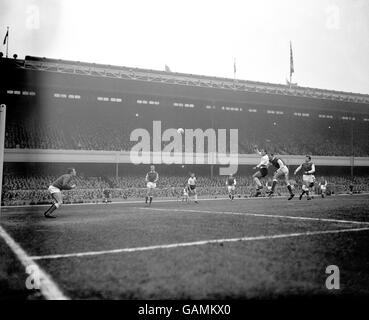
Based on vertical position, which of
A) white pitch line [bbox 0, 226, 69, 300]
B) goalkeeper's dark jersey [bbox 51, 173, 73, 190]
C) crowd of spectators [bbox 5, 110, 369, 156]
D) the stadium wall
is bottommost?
white pitch line [bbox 0, 226, 69, 300]

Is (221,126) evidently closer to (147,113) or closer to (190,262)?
(147,113)

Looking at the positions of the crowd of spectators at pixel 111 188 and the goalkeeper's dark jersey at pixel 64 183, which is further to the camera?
the crowd of spectators at pixel 111 188

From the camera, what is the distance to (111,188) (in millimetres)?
29641

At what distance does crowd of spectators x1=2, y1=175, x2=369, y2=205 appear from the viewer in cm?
2430

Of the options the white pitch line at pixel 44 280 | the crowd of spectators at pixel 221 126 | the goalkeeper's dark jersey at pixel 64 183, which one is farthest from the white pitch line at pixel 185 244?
the crowd of spectators at pixel 221 126

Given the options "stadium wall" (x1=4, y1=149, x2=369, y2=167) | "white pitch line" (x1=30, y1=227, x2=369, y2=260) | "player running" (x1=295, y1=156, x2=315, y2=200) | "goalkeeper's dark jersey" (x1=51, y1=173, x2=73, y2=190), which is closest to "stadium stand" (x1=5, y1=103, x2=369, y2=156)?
"stadium wall" (x1=4, y1=149, x2=369, y2=167)

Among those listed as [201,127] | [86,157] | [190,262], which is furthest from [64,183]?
[201,127]

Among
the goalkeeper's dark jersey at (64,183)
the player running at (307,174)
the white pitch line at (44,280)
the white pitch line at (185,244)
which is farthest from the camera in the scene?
the player running at (307,174)

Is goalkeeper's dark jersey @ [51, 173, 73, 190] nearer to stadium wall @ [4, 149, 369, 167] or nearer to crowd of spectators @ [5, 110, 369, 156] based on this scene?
stadium wall @ [4, 149, 369, 167]

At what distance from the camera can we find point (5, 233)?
7.69 meters

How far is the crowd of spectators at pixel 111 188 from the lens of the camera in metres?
24.3

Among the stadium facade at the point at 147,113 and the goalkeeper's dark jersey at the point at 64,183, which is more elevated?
the stadium facade at the point at 147,113

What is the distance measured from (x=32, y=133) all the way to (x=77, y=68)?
9.18 m

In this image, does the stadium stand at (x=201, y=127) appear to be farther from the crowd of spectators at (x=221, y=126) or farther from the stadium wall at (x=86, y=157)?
the stadium wall at (x=86, y=157)
